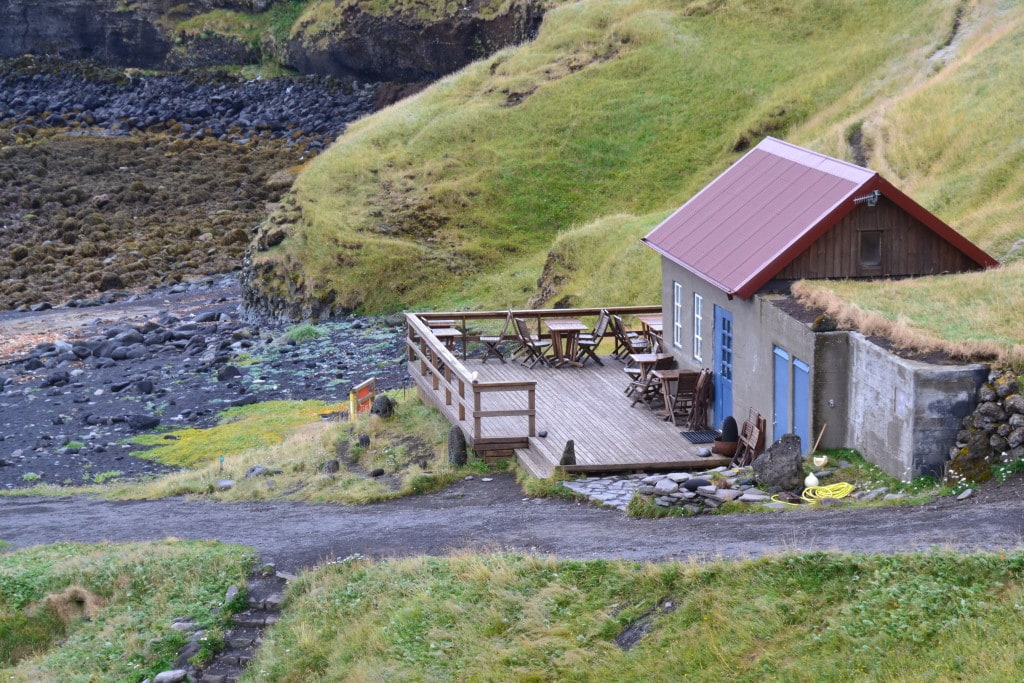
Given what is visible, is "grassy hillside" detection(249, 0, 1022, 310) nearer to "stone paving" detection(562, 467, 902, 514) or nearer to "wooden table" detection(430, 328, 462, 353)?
"wooden table" detection(430, 328, 462, 353)

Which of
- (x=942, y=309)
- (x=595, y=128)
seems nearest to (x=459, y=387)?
(x=942, y=309)

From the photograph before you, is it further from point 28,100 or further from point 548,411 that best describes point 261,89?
point 548,411

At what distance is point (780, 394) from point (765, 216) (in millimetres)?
3889

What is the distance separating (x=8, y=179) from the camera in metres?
65.3

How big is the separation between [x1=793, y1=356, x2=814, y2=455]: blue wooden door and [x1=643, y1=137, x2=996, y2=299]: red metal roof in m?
1.96

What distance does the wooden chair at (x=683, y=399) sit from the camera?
2173 centimetres

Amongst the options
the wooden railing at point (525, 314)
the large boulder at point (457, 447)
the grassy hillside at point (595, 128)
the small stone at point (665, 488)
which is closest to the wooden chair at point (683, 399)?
the large boulder at point (457, 447)

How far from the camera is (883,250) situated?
19719 millimetres

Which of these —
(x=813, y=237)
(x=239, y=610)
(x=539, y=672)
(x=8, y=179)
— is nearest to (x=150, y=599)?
(x=239, y=610)

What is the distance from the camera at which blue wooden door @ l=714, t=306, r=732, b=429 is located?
20719mm

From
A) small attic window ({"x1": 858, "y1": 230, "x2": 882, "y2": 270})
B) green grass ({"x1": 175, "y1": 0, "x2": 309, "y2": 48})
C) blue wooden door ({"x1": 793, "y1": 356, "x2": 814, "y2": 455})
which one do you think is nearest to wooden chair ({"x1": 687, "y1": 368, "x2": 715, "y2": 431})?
small attic window ({"x1": 858, "y1": 230, "x2": 882, "y2": 270})

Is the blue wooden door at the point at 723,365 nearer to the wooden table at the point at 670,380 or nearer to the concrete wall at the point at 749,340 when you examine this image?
the concrete wall at the point at 749,340

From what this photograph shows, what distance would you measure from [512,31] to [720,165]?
29.2 m

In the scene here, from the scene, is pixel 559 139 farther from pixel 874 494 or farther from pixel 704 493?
pixel 874 494
